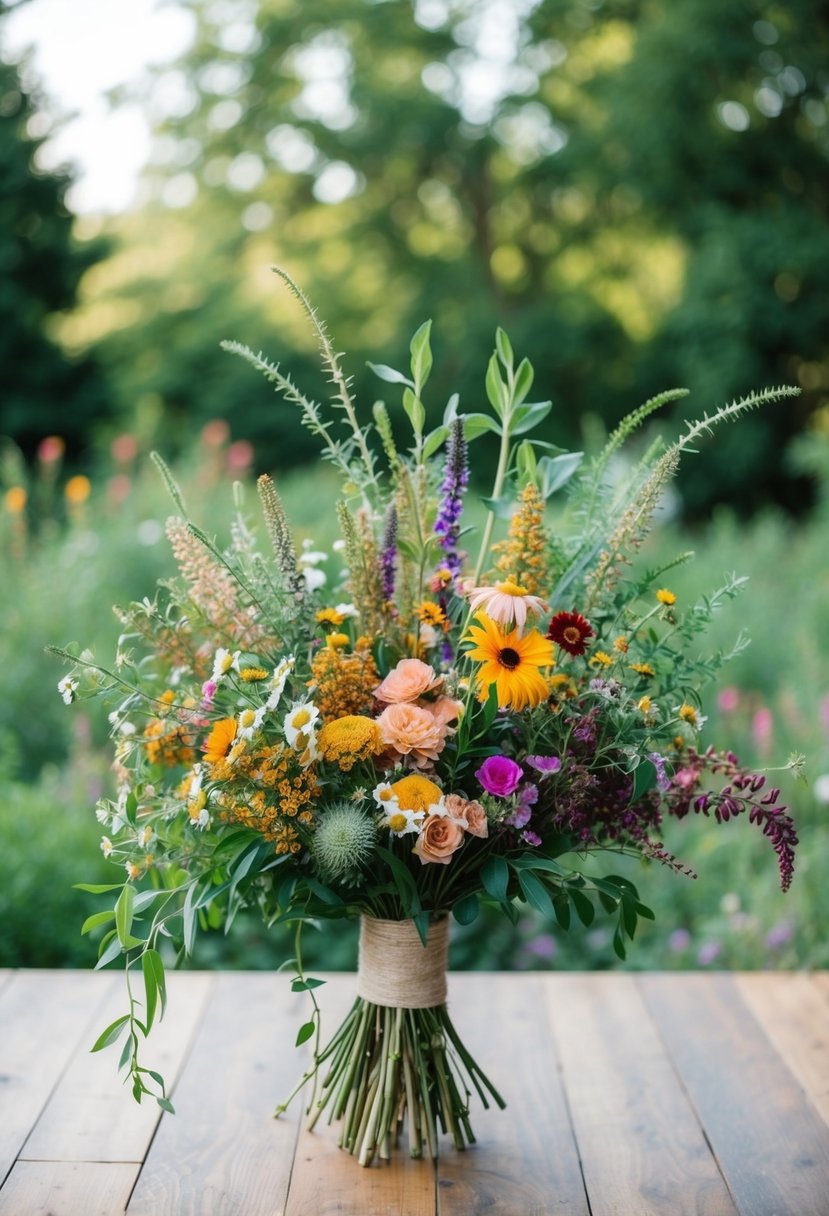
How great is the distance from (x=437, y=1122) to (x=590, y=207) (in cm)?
1321

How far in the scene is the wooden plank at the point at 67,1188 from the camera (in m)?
1.40

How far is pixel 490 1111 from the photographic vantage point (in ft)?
5.43

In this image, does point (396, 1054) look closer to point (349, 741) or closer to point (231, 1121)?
point (231, 1121)

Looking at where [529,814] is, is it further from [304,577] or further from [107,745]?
[107,745]

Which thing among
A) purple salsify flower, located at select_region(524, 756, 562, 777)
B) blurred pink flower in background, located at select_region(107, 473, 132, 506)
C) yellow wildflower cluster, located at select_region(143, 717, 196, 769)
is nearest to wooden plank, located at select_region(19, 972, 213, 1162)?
yellow wildflower cluster, located at select_region(143, 717, 196, 769)

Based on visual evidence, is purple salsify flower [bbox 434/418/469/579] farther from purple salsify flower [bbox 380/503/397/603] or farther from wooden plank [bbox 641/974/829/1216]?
wooden plank [bbox 641/974/829/1216]

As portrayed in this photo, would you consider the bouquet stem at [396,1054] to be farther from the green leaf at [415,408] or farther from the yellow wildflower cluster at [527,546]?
the green leaf at [415,408]

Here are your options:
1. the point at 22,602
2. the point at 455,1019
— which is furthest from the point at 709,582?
the point at 455,1019

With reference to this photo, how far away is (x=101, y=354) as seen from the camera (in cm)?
944

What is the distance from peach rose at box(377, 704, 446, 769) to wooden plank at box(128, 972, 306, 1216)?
60 cm

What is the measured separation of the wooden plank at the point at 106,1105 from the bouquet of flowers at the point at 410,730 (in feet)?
0.74

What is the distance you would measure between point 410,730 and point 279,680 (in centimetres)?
15

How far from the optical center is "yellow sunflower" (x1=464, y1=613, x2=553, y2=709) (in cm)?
126

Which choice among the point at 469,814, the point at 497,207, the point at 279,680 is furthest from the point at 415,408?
the point at 497,207
